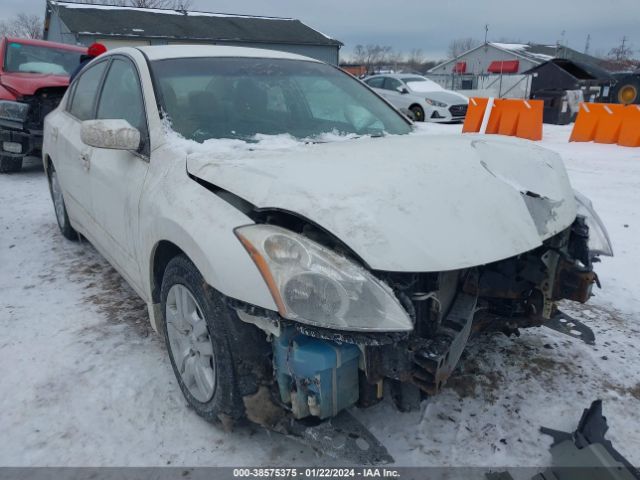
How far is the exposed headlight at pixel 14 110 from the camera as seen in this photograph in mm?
6777

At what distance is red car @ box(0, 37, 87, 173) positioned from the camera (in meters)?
6.86

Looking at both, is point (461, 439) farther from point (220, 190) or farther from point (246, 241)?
point (220, 190)

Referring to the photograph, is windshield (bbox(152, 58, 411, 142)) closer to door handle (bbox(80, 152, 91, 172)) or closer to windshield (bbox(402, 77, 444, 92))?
door handle (bbox(80, 152, 91, 172))

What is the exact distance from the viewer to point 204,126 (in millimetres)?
2570

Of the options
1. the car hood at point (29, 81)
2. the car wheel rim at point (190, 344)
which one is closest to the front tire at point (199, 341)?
the car wheel rim at point (190, 344)

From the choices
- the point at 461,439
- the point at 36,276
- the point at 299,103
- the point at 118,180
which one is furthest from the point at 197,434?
the point at 36,276

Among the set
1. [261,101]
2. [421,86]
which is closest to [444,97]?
[421,86]

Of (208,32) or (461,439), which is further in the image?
(208,32)

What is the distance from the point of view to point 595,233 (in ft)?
8.54

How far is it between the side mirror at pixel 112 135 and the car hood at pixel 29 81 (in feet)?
17.5

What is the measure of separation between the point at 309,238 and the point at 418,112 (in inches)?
547

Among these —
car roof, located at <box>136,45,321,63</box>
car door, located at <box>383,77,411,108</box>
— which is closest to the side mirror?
car roof, located at <box>136,45,321,63</box>

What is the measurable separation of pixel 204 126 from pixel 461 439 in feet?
6.39

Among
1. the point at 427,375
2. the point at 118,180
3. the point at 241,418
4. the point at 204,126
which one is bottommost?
the point at 241,418
